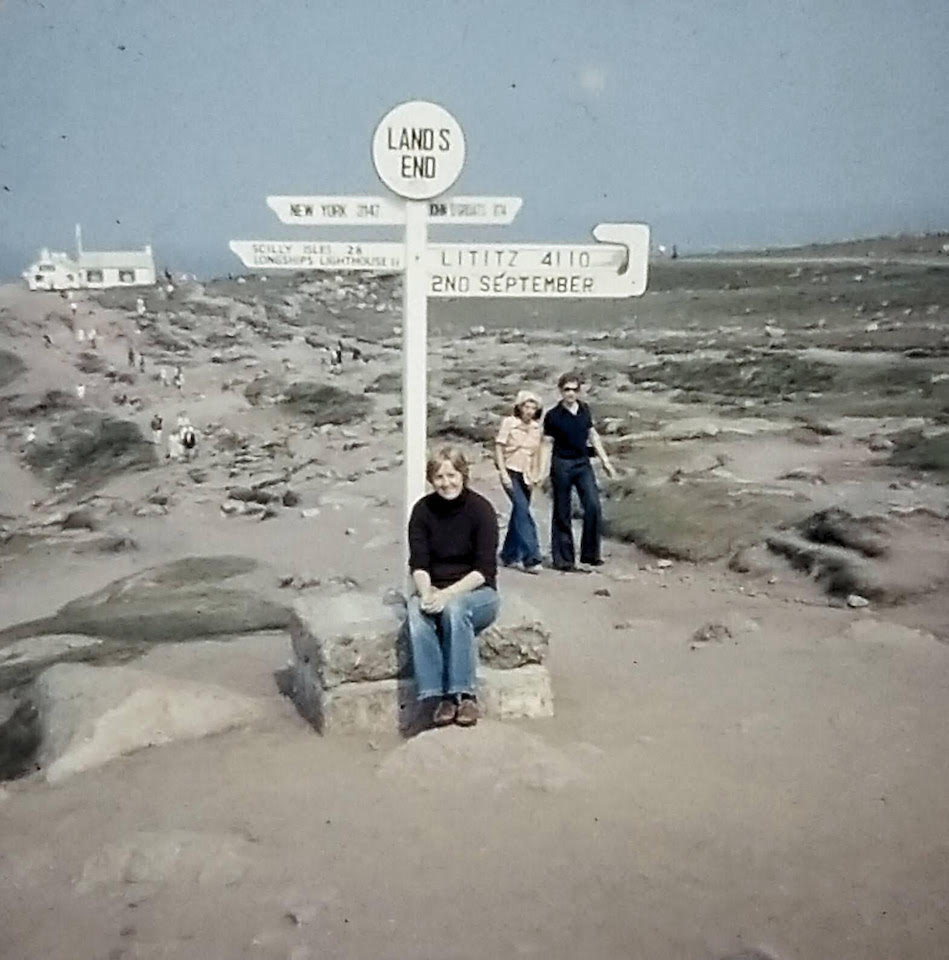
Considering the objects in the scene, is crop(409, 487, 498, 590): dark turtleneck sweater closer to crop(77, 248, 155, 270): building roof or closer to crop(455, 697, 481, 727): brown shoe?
crop(455, 697, 481, 727): brown shoe

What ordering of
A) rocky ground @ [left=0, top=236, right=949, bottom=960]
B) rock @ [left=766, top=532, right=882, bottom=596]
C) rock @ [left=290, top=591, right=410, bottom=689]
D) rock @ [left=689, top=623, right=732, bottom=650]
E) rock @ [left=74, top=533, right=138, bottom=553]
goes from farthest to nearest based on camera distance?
rock @ [left=74, top=533, right=138, bottom=553]
rock @ [left=766, top=532, right=882, bottom=596]
rock @ [left=689, top=623, right=732, bottom=650]
rock @ [left=290, top=591, right=410, bottom=689]
rocky ground @ [left=0, top=236, right=949, bottom=960]

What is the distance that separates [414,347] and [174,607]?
277 cm

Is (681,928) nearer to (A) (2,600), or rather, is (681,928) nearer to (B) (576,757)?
(B) (576,757)

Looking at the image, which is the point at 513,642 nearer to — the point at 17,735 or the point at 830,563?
the point at 17,735

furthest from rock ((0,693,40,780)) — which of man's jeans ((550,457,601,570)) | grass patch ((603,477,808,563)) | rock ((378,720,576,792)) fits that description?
grass patch ((603,477,808,563))

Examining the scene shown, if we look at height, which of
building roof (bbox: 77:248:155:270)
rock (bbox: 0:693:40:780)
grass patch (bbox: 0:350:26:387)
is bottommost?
rock (bbox: 0:693:40:780)

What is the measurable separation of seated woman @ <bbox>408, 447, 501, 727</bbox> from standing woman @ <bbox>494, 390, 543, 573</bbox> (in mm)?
2426

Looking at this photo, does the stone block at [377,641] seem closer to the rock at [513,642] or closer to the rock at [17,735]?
the rock at [513,642]

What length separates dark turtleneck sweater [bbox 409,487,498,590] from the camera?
396 centimetres

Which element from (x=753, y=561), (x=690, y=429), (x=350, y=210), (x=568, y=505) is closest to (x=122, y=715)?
(x=350, y=210)

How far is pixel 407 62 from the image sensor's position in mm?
6676

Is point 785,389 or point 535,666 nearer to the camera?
point 535,666

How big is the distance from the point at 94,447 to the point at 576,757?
441cm

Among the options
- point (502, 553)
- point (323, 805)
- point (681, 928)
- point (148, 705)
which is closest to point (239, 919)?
point (323, 805)
